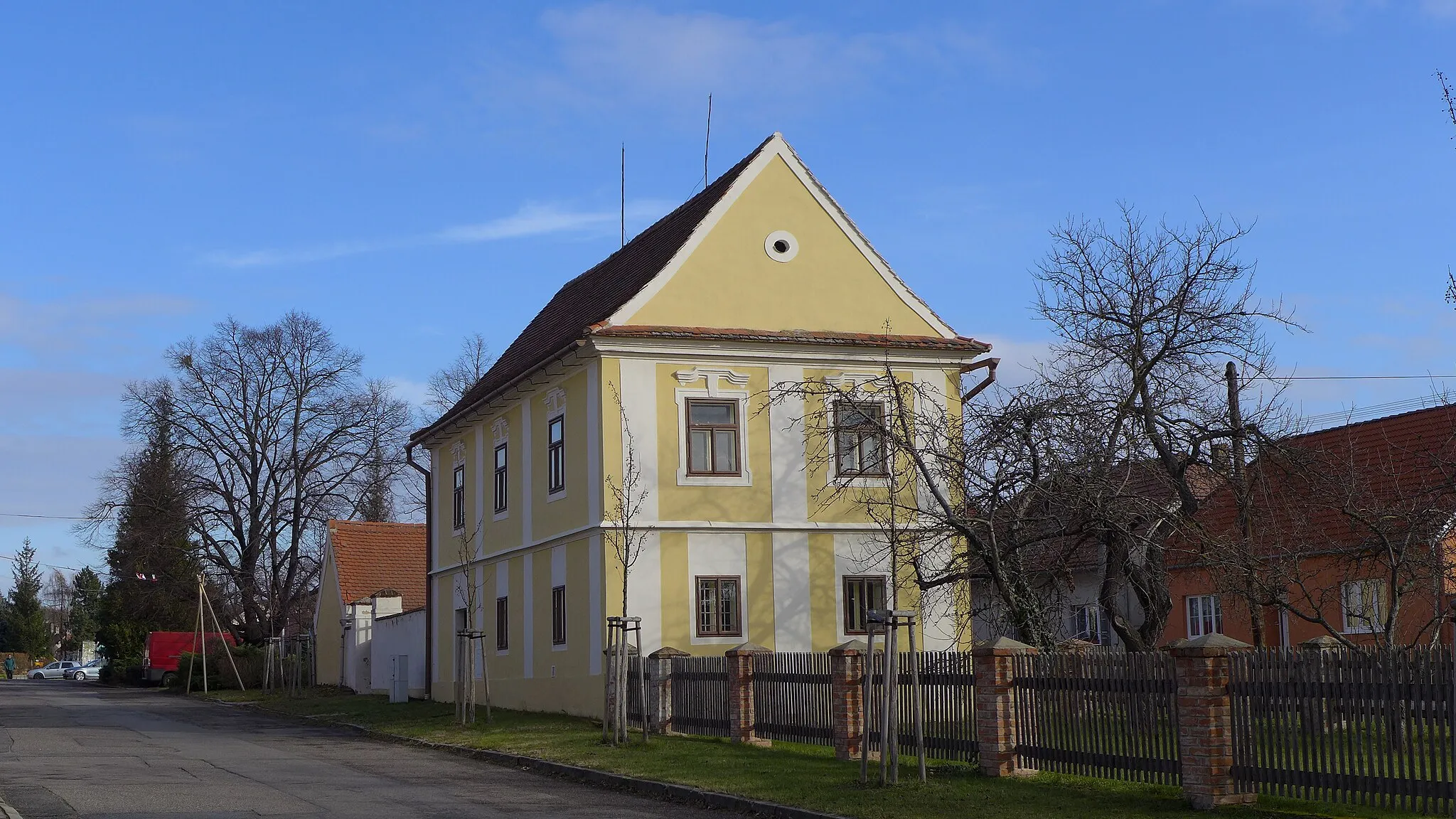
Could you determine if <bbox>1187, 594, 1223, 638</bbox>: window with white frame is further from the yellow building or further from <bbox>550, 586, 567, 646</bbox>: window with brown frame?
<bbox>550, 586, 567, 646</bbox>: window with brown frame

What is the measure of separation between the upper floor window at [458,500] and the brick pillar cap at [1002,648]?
68.1 ft

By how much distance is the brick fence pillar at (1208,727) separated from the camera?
1230 centimetres

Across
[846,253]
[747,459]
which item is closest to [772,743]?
[747,459]

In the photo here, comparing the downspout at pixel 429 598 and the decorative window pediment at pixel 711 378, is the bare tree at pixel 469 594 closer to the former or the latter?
the downspout at pixel 429 598

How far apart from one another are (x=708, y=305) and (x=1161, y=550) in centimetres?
959

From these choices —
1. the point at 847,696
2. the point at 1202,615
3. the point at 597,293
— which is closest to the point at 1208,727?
the point at 847,696

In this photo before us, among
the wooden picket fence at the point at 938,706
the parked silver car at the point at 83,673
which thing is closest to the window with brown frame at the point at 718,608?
the wooden picket fence at the point at 938,706

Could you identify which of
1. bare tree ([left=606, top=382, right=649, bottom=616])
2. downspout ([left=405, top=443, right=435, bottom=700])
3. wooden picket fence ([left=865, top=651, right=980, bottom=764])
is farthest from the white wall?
wooden picket fence ([left=865, top=651, right=980, bottom=764])

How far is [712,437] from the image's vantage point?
26.3m

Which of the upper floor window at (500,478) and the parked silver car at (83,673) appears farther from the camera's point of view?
the parked silver car at (83,673)

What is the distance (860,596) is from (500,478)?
8830 millimetres

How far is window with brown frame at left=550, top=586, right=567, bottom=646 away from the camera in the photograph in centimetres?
2722

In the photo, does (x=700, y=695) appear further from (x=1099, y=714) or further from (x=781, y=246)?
(x=781, y=246)

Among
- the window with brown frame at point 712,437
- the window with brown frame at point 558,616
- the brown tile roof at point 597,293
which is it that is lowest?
the window with brown frame at point 558,616
